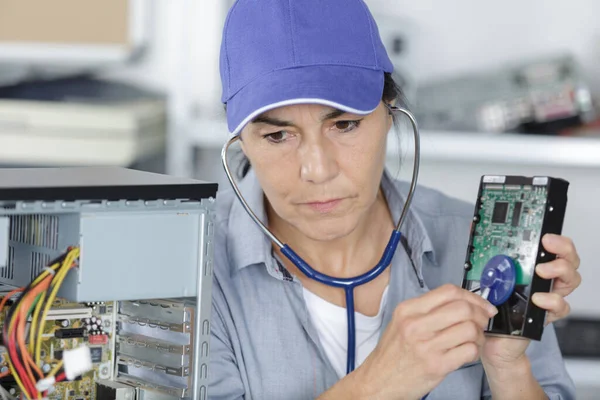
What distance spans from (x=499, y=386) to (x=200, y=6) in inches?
58.3

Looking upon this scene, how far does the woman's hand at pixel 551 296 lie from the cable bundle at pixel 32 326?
1.88 ft

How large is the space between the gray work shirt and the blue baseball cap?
273mm

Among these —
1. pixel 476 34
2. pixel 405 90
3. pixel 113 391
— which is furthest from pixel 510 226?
pixel 476 34

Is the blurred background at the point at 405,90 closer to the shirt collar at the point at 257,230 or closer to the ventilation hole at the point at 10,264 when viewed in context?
the shirt collar at the point at 257,230

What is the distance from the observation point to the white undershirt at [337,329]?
1.43m

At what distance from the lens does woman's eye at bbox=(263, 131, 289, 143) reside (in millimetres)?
Answer: 1268

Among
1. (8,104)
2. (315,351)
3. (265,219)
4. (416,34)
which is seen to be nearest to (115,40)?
(8,104)

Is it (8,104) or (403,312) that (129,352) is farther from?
(8,104)

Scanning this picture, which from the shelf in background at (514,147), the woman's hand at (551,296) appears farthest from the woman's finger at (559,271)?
the shelf in background at (514,147)

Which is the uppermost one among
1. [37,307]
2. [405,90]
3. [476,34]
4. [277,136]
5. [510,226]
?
[476,34]

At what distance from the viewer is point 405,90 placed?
2336mm

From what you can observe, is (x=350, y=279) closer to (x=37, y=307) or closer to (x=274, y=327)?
(x=274, y=327)

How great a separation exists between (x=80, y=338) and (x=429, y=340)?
42 cm

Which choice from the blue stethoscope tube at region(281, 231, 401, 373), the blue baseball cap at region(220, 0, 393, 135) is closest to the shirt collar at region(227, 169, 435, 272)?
the blue stethoscope tube at region(281, 231, 401, 373)
